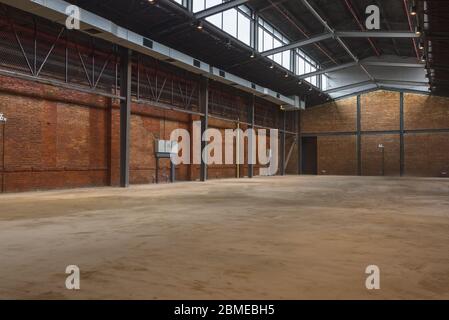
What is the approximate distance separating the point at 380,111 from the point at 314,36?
15733 millimetres

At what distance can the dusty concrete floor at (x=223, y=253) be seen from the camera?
3.53 m

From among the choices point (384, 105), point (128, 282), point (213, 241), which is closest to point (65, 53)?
point (213, 241)

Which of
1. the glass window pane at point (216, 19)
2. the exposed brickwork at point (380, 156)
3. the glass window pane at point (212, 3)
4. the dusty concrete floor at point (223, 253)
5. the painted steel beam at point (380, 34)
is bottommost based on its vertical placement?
the dusty concrete floor at point (223, 253)

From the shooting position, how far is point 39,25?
1450 centimetres

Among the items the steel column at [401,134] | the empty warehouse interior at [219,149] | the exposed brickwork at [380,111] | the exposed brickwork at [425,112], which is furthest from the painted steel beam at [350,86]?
the exposed brickwork at [425,112]

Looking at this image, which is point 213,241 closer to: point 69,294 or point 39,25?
point 69,294

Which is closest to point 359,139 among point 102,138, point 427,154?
point 427,154

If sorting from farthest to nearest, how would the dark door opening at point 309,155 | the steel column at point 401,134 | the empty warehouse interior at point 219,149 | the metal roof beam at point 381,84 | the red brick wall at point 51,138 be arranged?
1. the dark door opening at point 309,155
2. the steel column at point 401,134
3. the metal roof beam at point 381,84
4. the red brick wall at point 51,138
5. the empty warehouse interior at point 219,149

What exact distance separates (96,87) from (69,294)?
50.5ft

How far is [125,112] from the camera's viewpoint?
17.4 meters

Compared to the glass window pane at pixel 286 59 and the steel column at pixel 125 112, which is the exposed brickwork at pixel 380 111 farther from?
the steel column at pixel 125 112

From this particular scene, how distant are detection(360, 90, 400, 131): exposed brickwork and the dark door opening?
598cm

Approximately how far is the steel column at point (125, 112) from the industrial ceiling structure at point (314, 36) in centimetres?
151

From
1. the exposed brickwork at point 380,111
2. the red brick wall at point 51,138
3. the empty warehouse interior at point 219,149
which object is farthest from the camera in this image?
the exposed brickwork at point 380,111
